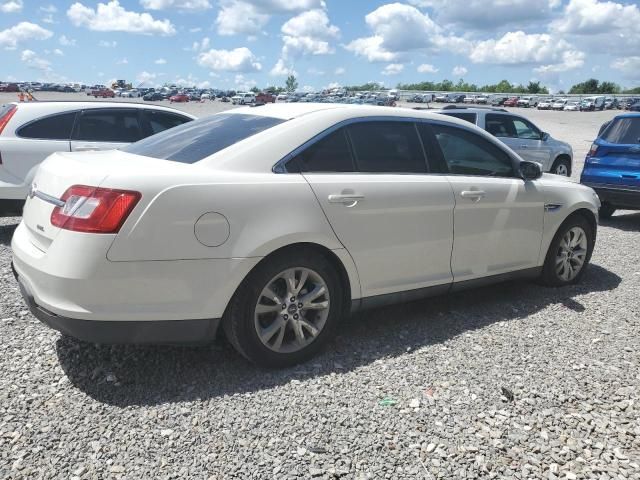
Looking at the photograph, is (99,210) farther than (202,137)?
No

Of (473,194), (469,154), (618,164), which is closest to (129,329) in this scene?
(473,194)

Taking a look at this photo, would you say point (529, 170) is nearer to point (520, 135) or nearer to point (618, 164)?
point (618, 164)

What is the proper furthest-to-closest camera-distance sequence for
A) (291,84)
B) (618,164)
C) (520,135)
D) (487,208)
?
1. (291,84)
2. (520,135)
3. (618,164)
4. (487,208)

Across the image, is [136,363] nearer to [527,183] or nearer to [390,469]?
[390,469]

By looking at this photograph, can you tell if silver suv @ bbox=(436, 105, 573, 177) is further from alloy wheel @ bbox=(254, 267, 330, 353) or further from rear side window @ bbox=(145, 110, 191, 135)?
alloy wheel @ bbox=(254, 267, 330, 353)

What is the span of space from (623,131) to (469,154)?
5514 millimetres

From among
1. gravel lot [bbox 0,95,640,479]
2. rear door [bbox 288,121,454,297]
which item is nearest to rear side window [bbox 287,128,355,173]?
rear door [bbox 288,121,454,297]

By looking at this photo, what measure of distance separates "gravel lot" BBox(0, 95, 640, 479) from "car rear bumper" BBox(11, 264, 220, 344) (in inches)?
13.6

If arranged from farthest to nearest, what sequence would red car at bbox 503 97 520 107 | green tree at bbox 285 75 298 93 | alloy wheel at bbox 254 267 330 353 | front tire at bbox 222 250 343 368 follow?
1. green tree at bbox 285 75 298 93
2. red car at bbox 503 97 520 107
3. alloy wheel at bbox 254 267 330 353
4. front tire at bbox 222 250 343 368

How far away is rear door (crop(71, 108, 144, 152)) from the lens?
677 cm

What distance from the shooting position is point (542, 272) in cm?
518

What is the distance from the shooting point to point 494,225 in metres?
4.45

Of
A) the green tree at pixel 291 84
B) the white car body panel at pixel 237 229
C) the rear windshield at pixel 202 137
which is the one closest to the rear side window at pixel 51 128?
the rear windshield at pixel 202 137

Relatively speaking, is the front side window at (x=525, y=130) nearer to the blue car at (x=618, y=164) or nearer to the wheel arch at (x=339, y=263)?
the blue car at (x=618, y=164)
